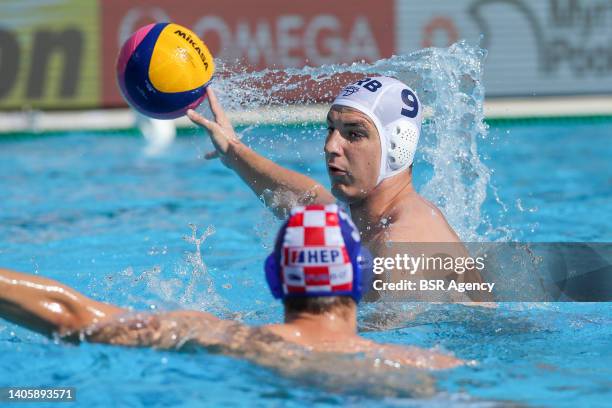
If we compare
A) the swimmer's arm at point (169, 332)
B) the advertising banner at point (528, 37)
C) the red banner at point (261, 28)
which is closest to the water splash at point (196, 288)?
the swimmer's arm at point (169, 332)

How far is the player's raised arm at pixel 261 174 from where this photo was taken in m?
4.06

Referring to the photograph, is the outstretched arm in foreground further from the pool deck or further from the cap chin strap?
the pool deck

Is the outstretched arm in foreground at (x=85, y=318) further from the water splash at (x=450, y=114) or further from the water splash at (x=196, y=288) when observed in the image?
the water splash at (x=450, y=114)

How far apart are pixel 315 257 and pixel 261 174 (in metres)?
1.58

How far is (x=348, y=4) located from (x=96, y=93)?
10.8ft

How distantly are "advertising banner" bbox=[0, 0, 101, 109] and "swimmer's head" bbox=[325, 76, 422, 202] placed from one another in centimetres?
Answer: 799

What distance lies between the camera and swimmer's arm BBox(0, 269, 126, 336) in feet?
8.43

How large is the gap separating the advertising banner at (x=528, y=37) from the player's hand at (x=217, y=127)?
7843 millimetres

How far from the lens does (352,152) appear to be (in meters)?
3.81

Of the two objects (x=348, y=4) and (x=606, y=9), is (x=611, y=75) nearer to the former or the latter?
(x=606, y=9)

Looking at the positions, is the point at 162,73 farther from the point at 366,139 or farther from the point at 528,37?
the point at 528,37

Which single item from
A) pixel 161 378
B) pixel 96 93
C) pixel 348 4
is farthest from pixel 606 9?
pixel 161 378

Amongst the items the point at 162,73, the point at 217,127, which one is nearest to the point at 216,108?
the point at 217,127

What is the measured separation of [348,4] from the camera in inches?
461
